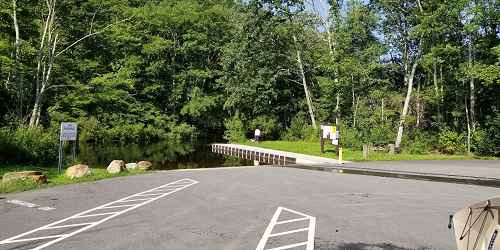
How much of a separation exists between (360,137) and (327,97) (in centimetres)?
802

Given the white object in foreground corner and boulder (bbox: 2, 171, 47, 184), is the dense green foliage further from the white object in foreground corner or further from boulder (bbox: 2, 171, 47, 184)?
the white object in foreground corner

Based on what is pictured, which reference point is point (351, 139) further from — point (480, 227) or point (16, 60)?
point (480, 227)

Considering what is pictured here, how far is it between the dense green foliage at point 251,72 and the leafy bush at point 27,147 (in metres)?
0.06

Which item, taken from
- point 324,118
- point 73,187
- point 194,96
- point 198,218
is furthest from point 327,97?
point 198,218

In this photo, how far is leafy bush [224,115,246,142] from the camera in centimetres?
5269

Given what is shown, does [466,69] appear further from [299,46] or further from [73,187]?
[73,187]

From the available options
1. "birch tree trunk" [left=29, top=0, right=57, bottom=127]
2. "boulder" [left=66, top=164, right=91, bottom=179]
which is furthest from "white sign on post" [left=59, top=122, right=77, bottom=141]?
"birch tree trunk" [left=29, top=0, right=57, bottom=127]

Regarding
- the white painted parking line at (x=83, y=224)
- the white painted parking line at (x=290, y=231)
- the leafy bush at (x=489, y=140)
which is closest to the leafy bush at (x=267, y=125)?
the leafy bush at (x=489, y=140)

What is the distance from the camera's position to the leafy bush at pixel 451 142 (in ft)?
115

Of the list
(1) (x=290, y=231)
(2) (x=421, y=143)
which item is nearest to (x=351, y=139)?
(2) (x=421, y=143)

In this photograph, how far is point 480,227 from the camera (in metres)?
3.29

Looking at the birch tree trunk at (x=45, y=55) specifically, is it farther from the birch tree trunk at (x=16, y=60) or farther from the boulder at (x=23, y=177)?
the boulder at (x=23, y=177)

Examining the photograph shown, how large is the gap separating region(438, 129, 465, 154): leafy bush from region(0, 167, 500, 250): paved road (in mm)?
20011

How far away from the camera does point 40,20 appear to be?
37938 mm
